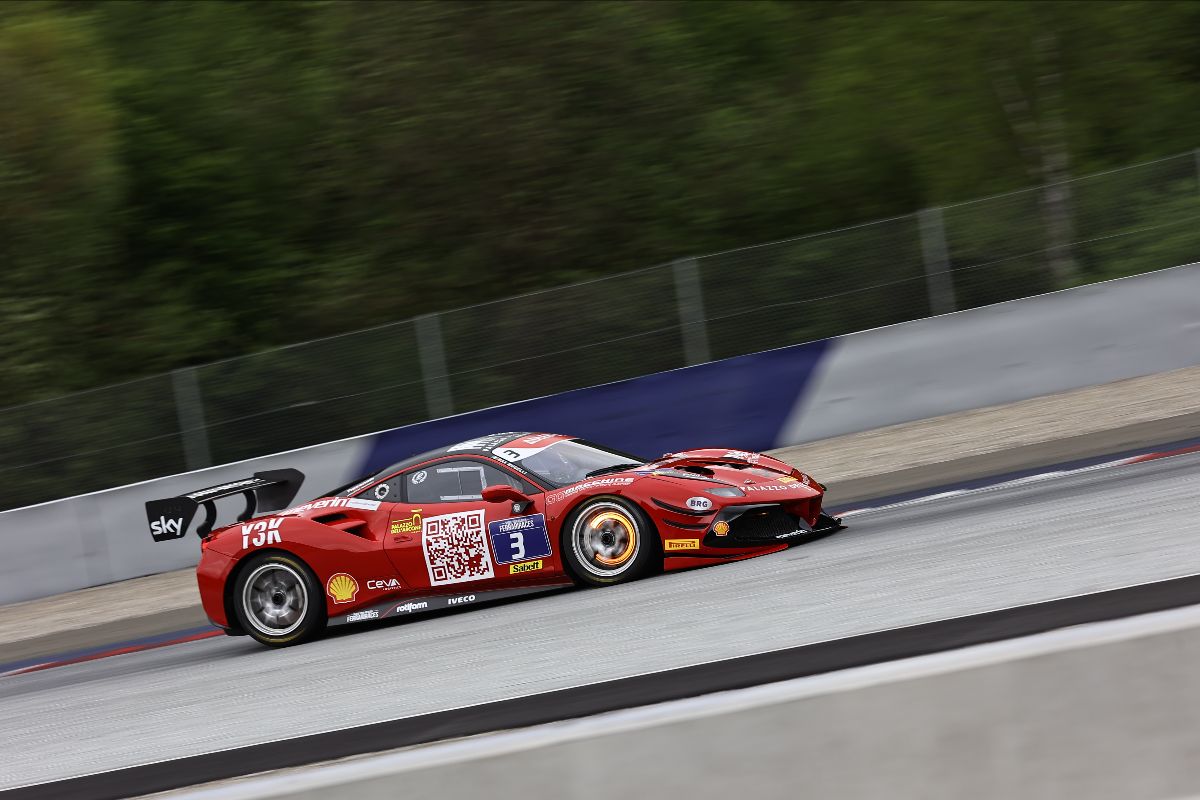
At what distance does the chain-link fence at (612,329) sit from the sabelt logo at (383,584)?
5823mm

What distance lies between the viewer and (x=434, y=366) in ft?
50.5

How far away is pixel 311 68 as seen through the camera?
950 inches

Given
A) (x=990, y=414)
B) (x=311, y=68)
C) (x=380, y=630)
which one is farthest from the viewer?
(x=311, y=68)

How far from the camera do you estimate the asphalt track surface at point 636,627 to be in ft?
21.6

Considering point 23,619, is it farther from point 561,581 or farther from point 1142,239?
point 1142,239

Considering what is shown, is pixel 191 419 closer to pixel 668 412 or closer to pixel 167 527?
pixel 668 412

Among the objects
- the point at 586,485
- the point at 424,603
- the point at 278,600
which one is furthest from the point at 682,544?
the point at 278,600

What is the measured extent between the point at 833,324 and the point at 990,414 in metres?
1.95

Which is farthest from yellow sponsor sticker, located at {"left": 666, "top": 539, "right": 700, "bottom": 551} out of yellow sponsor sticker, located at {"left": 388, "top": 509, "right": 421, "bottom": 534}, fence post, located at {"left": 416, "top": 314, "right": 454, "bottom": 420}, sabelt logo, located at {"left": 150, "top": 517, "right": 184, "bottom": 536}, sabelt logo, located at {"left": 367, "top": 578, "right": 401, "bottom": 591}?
fence post, located at {"left": 416, "top": 314, "right": 454, "bottom": 420}

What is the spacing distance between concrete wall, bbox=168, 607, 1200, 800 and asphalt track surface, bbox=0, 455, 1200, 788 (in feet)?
7.83

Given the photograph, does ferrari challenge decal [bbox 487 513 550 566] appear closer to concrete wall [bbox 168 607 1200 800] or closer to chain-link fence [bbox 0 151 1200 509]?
concrete wall [bbox 168 607 1200 800]

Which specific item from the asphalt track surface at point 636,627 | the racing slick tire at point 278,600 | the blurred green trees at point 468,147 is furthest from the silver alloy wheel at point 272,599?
the blurred green trees at point 468,147

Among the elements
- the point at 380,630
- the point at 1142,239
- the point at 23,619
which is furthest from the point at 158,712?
the point at 1142,239

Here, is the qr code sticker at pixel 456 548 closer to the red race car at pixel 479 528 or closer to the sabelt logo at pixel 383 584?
the red race car at pixel 479 528
